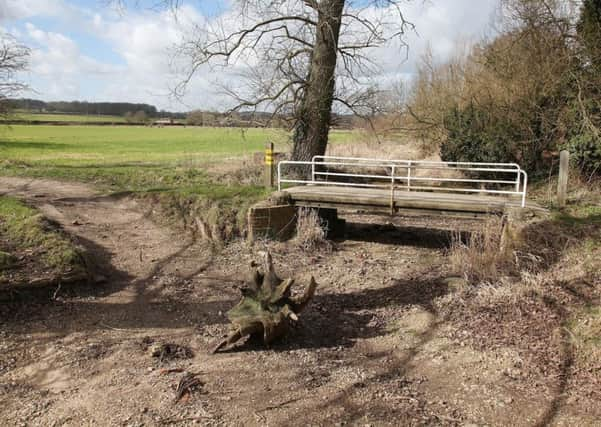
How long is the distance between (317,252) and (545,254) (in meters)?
4.29

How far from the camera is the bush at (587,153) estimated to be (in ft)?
42.2

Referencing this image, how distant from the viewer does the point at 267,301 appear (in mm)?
6977

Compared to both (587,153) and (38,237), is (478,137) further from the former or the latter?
(38,237)

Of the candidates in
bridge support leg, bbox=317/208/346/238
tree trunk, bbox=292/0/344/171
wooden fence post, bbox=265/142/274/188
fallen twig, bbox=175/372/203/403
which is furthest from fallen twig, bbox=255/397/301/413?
tree trunk, bbox=292/0/344/171

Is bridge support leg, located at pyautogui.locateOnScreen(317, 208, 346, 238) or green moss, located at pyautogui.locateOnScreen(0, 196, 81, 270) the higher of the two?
green moss, located at pyautogui.locateOnScreen(0, 196, 81, 270)

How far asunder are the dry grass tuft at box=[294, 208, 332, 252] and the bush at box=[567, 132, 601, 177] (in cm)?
680

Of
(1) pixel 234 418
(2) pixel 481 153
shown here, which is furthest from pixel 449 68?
(1) pixel 234 418

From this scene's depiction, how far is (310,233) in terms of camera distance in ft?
36.0

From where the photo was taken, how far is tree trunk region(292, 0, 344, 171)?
13.3 m

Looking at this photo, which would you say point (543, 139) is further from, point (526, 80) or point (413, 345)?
point (413, 345)

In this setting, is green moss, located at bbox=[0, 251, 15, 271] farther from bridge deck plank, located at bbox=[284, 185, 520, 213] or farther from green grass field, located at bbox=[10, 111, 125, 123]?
green grass field, located at bbox=[10, 111, 125, 123]

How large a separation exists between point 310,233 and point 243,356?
4.94 meters

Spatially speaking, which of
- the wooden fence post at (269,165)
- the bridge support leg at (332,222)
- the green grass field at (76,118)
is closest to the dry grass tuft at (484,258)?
the bridge support leg at (332,222)

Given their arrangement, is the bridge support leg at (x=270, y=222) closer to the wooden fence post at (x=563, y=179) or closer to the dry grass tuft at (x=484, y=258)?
the dry grass tuft at (x=484, y=258)
